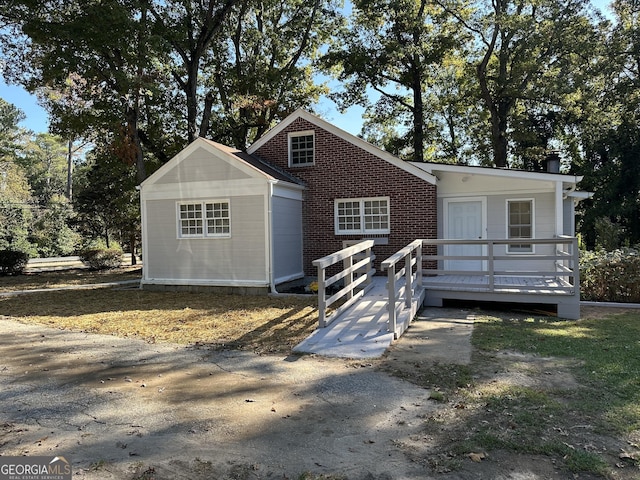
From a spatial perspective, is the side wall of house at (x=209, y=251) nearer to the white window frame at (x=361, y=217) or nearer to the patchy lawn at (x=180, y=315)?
A: the patchy lawn at (x=180, y=315)

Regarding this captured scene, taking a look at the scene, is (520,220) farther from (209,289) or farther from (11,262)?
(11,262)

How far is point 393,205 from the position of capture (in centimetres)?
1243

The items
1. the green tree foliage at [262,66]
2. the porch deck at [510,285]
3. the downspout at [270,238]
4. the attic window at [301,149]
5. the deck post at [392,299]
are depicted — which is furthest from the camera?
the green tree foliage at [262,66]

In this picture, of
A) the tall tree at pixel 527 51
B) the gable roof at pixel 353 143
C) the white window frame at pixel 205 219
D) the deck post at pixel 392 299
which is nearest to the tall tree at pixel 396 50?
the tall tree at pixel 527 51

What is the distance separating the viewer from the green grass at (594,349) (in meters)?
4.02

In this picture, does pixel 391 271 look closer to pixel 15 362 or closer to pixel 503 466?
pixel 503 466

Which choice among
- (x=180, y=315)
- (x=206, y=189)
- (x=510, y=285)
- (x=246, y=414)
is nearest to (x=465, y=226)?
(x=510, y=285)

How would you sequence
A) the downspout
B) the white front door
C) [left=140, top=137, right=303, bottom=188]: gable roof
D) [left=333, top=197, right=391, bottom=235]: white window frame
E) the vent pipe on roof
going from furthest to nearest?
the vent pipe on roof
[left=333, top=197, right=391, bottom=235]: white window frame
the white front door
[left=140, top=137, right=303, bottom=188]: gable roof
the downspout

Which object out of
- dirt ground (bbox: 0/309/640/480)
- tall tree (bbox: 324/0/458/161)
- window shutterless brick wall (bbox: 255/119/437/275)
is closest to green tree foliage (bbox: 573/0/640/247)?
tall tree (bbox: 324/0/458/161)

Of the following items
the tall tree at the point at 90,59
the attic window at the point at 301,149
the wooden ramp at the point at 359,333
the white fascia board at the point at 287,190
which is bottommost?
the wooden ramp at the point at 359,333

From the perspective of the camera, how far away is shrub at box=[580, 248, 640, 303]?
10156 mm

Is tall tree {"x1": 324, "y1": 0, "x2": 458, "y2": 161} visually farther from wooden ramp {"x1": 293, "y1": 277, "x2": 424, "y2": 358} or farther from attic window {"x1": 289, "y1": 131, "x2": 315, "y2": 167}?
wooden ramp {"x1": 293, "y1": 277, "x2": 424, "y2": 358}
